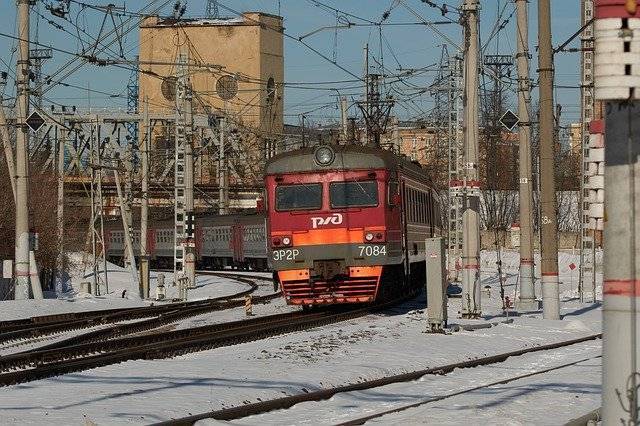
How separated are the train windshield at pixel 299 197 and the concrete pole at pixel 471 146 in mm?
2975

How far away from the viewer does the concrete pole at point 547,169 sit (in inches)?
1092

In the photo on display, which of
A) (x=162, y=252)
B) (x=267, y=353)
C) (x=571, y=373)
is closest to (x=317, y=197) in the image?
(x=267, y=353)

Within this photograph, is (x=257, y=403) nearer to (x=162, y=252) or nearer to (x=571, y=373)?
(x=571, y=373)

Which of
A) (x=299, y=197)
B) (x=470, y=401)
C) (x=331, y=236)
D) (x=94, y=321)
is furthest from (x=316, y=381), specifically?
(x=94, y=321)

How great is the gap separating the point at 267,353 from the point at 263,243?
45.2 m

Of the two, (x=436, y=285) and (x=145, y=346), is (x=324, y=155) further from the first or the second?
(x=145, y=346)

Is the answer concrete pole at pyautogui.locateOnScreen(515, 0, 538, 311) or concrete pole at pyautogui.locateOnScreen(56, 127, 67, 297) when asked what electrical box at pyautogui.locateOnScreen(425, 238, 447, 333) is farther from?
concrete pole at pyautogui.locateOnScreen(56, 127, 67, 297)

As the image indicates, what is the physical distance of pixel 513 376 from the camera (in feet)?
54.6

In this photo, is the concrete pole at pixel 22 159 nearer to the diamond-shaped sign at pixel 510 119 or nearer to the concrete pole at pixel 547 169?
the diamond-shaped sign at pixel 510 119

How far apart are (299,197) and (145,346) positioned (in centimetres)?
798

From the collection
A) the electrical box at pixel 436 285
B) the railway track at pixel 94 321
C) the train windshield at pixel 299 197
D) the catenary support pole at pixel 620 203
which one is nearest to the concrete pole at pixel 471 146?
the electrical box at pixel 436 285

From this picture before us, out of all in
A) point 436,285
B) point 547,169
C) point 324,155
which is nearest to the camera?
point 436,285

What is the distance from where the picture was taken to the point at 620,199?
782cm

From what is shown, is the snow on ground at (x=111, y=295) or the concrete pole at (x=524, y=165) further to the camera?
the snow on ground at (x=111, y=295)
